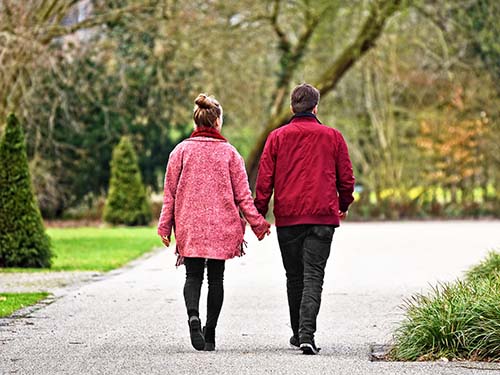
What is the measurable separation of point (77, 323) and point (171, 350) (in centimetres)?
183

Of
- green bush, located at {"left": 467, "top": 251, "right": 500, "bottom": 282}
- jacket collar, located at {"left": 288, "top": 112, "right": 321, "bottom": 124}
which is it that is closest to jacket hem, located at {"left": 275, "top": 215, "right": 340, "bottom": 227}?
jacket collar, located at {"left": 288, "top": 112, "right": 321, "bottom": 124}

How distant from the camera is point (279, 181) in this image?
300 inches

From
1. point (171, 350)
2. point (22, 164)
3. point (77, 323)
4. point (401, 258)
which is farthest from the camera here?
point (401, 258)

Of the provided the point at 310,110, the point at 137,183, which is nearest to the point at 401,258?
→ the point at 310,110

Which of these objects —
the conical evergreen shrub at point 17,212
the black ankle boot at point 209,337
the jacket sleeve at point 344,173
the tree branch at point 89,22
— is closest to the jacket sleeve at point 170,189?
the black ankle boot at point 209,337

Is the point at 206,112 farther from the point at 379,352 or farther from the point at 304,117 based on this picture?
the point at 379,352

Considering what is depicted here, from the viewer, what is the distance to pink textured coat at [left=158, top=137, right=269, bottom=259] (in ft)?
24.9

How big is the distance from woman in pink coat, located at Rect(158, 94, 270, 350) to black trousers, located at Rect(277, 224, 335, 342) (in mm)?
192

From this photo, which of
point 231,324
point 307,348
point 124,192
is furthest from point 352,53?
point 307,348

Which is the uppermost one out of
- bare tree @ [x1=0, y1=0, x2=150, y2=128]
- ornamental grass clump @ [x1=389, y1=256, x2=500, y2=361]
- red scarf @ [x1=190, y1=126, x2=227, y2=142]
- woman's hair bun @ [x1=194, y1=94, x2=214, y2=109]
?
bare tree @ [x1=0, y1=0, x2=150, y2=128]

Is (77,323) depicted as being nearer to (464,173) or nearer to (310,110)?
(310,110)

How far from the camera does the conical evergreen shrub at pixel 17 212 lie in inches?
588

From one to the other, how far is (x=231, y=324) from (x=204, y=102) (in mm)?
2203

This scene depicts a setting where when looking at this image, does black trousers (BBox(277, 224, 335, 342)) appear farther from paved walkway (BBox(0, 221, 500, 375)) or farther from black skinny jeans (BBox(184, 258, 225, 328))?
black skinny jeans (BBox(184, 258, 225, 328))
